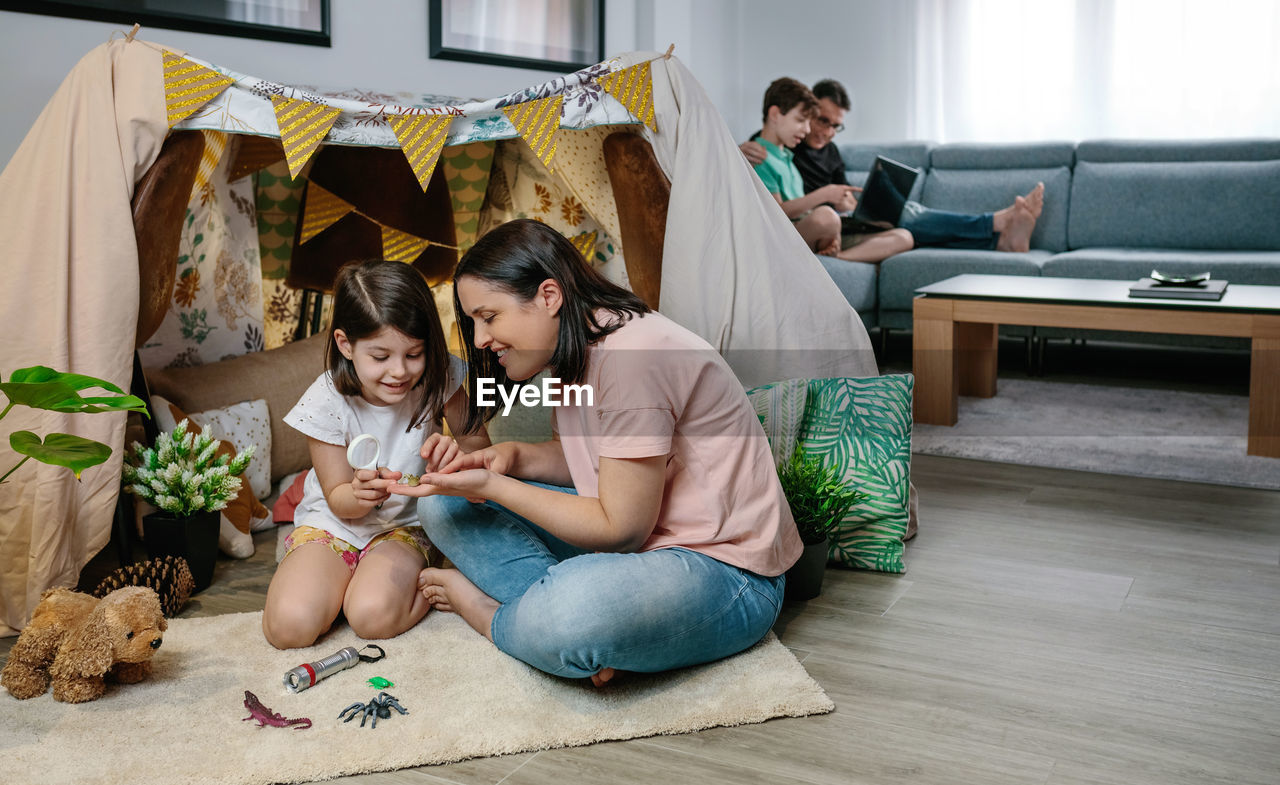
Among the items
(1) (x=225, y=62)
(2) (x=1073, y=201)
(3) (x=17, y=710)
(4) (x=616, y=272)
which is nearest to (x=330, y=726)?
(3) (x=17, y=710)

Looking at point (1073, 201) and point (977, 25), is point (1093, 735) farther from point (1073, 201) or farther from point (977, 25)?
point (977, 25)

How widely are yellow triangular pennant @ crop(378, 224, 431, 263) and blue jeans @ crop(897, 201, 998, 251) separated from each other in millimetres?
2249

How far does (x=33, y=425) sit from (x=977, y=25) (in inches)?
168

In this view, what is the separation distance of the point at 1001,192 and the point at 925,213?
35cm

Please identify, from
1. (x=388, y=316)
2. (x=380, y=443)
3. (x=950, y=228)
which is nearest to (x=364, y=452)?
(x=380, y=443)

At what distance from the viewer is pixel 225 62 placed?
8.13 ft

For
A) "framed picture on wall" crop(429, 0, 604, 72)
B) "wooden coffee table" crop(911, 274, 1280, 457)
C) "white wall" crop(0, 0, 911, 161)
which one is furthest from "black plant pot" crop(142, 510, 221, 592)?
"wooden coffee table" crop(911, 274, 1280, 457)

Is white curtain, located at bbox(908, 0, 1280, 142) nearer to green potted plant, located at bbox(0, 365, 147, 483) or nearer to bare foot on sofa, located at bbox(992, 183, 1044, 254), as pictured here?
bare foot on sofa, located at bbox(992, 183, 1044, 254)

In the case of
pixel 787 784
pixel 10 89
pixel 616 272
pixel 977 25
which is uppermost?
pixel 977 25

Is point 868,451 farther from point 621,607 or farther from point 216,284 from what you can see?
point 216,284

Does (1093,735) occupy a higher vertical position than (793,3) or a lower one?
lower

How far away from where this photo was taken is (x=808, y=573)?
1.80m

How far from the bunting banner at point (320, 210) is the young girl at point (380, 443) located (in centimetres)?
Answer: 82

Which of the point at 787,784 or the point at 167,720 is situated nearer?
the point at 787,784
